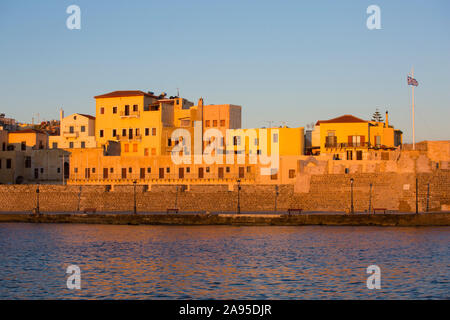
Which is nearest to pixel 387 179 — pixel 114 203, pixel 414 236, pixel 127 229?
pixel 414 236

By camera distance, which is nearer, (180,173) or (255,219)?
(255,219)

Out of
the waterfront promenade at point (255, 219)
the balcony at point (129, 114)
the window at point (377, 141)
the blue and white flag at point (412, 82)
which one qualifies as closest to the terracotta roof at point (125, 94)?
the balcony at point (129, 114)

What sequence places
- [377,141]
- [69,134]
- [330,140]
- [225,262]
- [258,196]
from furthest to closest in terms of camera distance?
[69,134], [377,141], [330,140], [258,196], [225,262]

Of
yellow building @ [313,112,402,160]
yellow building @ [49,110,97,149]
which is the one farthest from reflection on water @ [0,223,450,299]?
yellow building @ [49,110,97,149]

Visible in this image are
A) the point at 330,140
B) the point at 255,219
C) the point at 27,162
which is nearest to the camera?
the point at 255,219

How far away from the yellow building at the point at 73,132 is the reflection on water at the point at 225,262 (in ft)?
82.3

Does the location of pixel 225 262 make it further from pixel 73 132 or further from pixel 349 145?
pixel 73 132

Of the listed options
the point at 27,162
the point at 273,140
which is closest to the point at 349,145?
the point at 273,140

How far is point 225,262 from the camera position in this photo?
115ft

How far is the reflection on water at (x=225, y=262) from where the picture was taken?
26578 millimetres

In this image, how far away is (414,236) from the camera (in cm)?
4481

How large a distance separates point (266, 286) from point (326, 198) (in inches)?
1242

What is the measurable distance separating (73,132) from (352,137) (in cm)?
3393

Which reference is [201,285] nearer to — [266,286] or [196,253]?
[266,286]
